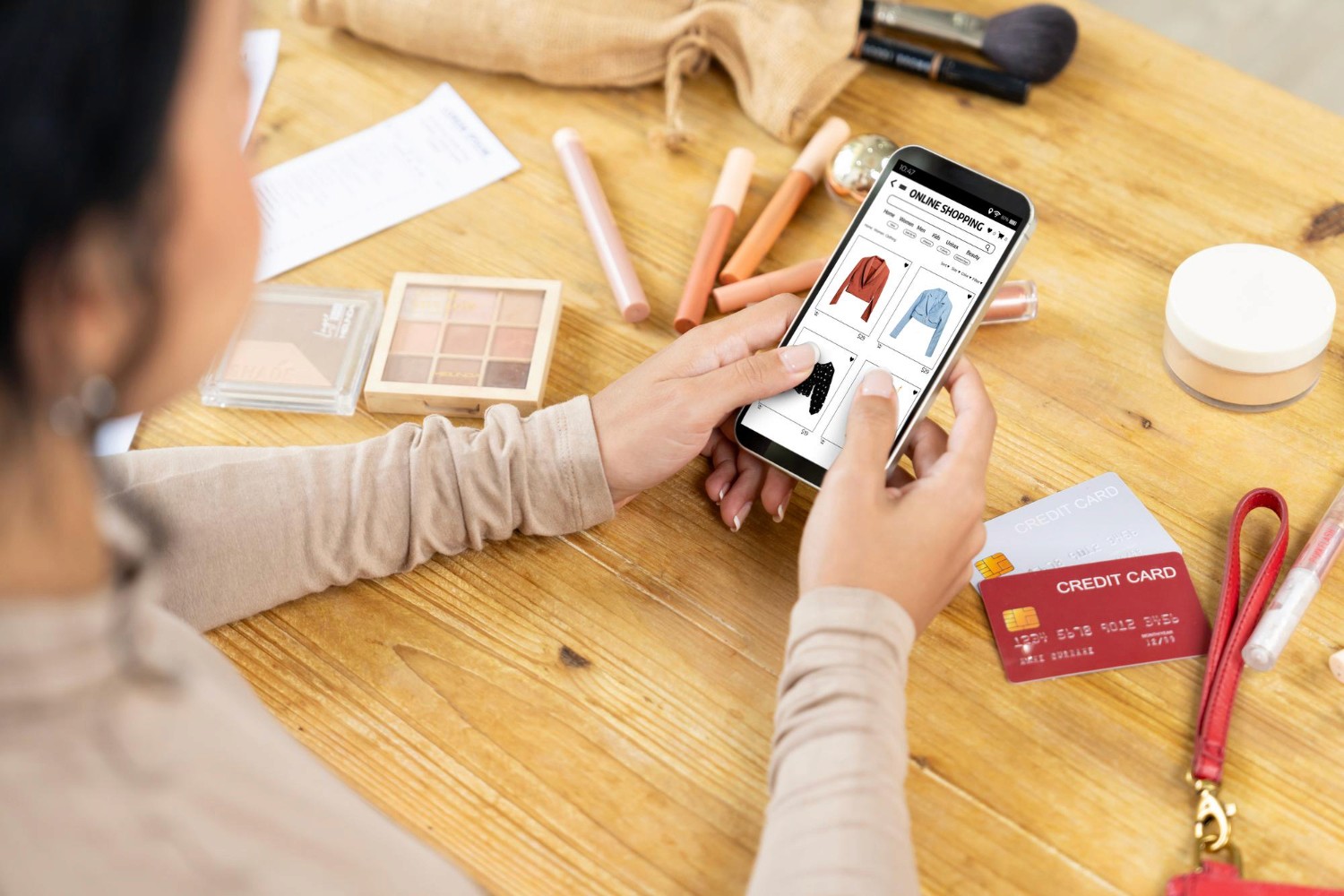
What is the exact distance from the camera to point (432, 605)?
0.65 metres

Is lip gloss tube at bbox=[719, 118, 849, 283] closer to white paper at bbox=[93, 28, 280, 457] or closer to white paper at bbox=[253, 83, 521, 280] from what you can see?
white paper at bbox=[253, 83, 521, 280]

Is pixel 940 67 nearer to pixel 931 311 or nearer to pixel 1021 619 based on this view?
pixel 931 311

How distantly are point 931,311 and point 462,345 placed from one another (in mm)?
320

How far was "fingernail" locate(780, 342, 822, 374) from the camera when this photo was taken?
25.2 inches

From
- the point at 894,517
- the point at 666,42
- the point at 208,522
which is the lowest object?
the point at 208,522

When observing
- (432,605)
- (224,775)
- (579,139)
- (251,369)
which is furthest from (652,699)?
(579,139)

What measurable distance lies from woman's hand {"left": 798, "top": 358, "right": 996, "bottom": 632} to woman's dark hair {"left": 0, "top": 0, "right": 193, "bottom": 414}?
14.2 inches

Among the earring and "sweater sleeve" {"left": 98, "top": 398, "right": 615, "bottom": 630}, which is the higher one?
the earring

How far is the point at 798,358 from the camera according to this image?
0.64m

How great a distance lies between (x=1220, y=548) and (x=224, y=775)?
561mm

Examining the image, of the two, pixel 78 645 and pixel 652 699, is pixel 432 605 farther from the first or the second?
pixel 78 645

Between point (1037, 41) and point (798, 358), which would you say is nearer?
point (798, 358)

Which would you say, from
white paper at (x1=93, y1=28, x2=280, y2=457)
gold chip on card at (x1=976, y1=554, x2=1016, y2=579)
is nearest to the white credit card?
gold chip on card at (x1=976, y1=554, x2=1016, y2=579)

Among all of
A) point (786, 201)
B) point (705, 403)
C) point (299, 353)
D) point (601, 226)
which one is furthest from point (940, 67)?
point (299, 353)
